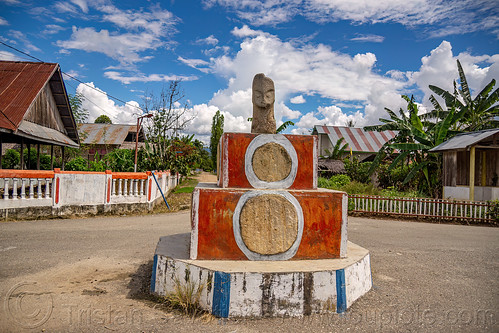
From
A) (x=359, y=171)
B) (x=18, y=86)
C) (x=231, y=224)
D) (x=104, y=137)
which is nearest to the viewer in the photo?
(x=231, y=224)

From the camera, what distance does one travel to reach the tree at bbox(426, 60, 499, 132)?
585 inches

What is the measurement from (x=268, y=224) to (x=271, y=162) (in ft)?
2.61

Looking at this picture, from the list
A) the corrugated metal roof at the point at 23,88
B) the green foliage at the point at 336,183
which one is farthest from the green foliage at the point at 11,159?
the green foliage at the point at 336,183

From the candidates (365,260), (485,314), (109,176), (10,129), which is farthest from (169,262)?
(10,129)

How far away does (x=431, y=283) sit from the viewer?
14.9ft

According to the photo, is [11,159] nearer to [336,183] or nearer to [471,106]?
[336,183]

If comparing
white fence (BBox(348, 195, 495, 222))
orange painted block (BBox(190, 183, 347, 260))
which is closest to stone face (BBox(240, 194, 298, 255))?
orange painted block (BBox(190, 183, 347, 260))

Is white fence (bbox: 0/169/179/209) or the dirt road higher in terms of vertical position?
white fence (bbox: 0/169/179/209)

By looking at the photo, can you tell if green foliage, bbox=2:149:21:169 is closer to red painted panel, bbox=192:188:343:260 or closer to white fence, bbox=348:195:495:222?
white fence, bbox=348:195:495:222

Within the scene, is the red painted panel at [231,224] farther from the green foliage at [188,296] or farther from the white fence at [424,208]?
the white fence at [424,208]

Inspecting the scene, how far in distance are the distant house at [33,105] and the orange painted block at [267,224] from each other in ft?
28.9

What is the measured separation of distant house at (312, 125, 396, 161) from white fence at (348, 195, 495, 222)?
15245 millimetres

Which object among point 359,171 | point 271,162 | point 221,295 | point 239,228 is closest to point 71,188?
point 239,228

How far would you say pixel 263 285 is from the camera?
132 inches
